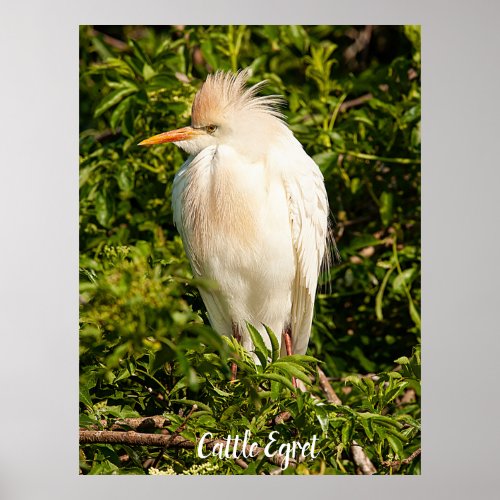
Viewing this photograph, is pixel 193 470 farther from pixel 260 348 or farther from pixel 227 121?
pixel 227 121

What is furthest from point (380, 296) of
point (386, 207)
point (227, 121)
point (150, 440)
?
point (150, 440)

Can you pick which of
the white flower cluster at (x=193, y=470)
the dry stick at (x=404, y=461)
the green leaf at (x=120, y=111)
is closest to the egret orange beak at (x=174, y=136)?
the green leaf at (x=120, y=111)

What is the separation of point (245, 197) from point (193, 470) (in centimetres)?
77

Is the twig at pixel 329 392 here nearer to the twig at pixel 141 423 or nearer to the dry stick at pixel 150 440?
the dry stick at pixel 150 440

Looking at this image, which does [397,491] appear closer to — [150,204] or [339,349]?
[339,349]

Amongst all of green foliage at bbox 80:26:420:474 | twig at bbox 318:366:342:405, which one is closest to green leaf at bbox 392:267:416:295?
green foliage at bbox 80:26:420:474

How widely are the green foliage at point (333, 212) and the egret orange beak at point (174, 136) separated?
91mm

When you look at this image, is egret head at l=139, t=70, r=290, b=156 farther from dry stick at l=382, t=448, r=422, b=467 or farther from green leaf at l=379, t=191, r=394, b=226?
dry stick at l=382, t=448, r=422, b=467

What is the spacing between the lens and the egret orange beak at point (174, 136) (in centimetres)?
216

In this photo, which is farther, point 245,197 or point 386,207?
point 386,207

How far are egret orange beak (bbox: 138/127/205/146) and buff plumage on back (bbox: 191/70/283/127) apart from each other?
0.02 meters

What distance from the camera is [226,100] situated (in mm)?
2178

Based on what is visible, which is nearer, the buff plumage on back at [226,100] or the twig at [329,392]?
the buff plumage on back at [226,100]
